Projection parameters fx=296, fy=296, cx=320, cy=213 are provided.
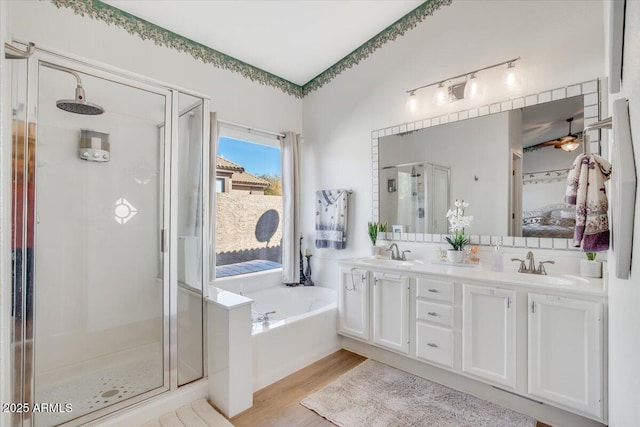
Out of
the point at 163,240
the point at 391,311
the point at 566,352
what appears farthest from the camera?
the point at 391,311

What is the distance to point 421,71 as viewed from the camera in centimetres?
288

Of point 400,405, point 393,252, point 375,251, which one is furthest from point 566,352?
point 375,251

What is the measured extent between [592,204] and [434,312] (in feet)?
4.38

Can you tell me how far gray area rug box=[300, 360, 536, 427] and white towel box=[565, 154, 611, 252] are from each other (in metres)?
1.34

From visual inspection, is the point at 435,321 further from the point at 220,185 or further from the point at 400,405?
the point at 220,185

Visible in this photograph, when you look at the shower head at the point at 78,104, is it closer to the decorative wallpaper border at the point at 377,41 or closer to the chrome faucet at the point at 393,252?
the decorative wallpaper border at the point at 377,41

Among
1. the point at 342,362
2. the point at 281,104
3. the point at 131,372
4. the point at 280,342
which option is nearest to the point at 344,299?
the point at 342,362

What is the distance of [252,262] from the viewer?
11.6 feet

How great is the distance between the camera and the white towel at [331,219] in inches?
132

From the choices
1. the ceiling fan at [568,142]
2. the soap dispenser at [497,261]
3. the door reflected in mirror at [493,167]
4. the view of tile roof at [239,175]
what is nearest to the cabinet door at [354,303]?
the door reflected in mirror at [493,167]

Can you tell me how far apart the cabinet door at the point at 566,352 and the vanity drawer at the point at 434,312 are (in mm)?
502

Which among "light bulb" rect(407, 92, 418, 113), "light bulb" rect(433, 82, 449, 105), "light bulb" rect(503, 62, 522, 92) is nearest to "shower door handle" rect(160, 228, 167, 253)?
"light bulb" rect(407, 92, 418, 113)

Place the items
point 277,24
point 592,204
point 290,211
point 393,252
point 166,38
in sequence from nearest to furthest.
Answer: point 592,204 < point 166,38 < point 277,24 < point 393,252 < point 290,211

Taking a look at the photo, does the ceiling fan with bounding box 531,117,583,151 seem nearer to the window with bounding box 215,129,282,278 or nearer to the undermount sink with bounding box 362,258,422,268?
the undermount sink with bounding box 362,258,422,268
